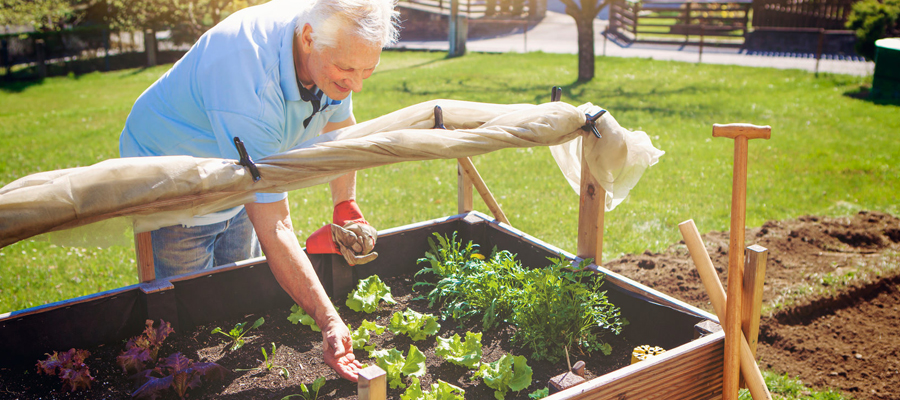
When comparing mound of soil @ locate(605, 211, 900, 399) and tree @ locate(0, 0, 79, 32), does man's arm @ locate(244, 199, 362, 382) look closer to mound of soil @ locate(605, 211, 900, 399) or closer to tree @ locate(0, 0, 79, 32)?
mound of soil @ locate(605, 211, 900, 399)

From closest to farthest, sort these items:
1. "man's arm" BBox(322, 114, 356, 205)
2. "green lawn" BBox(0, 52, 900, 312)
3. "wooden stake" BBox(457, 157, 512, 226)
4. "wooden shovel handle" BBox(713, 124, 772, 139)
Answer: "wooden shovel handle" BBox(713, 124, 772, 139) < "man's arm" BBox(322, 114, 356, 205) < "wooden stake" BBox(457, 157, 512, 226) < "green lawn" BBox(0, 52, 900, 312)

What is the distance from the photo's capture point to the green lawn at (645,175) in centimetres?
480

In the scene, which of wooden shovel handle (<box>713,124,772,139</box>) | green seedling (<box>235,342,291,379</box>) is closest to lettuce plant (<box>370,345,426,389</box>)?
green seedling (<box>235,342,291,379</box>)

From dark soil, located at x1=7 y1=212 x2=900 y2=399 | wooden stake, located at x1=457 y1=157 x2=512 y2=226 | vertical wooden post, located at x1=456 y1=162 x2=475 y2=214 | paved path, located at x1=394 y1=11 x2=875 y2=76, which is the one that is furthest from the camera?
paved path, located at x1=394 y1=11 x2=875 y2=76

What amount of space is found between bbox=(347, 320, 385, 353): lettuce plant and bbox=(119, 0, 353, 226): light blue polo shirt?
2.31 ft

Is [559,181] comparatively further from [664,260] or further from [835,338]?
[835,338]

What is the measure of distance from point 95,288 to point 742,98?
10.1 m

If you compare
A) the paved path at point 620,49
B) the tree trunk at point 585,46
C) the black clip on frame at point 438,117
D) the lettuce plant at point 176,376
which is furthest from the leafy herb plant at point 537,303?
the paved path at point 620,49

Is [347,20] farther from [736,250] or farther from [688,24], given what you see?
[688,24]

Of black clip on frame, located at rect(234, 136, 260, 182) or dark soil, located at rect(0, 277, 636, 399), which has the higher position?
black clip on frame, located at rect(234, 136, 260, 182)

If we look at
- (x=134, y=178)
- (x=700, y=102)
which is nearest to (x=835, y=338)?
(x=134, y=178)

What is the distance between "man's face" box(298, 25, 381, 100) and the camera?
6.47ft

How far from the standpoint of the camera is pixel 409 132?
6.48ft

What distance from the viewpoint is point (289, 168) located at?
179 centimetres
